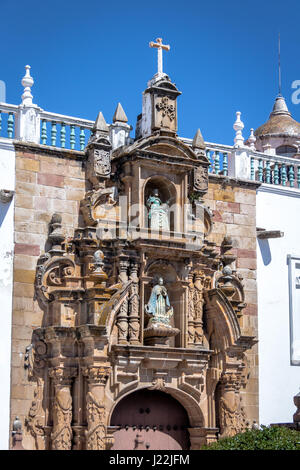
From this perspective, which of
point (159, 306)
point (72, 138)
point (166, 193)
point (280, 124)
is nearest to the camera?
point (159, 306)

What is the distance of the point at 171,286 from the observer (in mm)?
18656

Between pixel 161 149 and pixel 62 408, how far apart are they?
4.92m

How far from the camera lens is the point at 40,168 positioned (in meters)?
18.0

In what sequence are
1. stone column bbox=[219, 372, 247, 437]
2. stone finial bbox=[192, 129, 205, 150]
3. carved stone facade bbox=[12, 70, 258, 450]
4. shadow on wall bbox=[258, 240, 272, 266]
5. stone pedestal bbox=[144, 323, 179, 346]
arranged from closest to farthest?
carved stone facade bbox=[12, 70, 258, 450], stone pedestal bbox=[144, 323, 179, 346], stone column bbox=[219, 372, 247, 437], stone finial bbox=[192, 129, 205, 150], shadow on wall bbox=[258, 240, 272, 266]

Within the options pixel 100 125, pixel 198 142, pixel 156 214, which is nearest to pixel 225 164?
pixel 198 142

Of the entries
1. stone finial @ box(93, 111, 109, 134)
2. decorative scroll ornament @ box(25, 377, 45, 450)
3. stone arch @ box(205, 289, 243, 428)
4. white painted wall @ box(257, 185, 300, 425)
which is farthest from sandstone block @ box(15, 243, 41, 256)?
white painted wall @ box(257, 185, 300, 425)

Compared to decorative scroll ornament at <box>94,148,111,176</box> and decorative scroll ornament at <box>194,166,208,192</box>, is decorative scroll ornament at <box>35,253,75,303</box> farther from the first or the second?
decorative scroll ornament at <box>194,166,208,192</box>

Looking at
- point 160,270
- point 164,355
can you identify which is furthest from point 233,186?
point 164,355

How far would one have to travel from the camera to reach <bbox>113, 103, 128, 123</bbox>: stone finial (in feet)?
62.1

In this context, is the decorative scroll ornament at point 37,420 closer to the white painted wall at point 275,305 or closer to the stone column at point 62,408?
the stone column at point 62,408

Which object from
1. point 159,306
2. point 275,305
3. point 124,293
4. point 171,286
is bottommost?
point 159,306

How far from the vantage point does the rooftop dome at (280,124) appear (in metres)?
27.2

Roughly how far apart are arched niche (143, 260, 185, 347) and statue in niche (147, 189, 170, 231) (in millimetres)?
643

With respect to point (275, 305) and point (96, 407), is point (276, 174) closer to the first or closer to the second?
point (275, 305)
